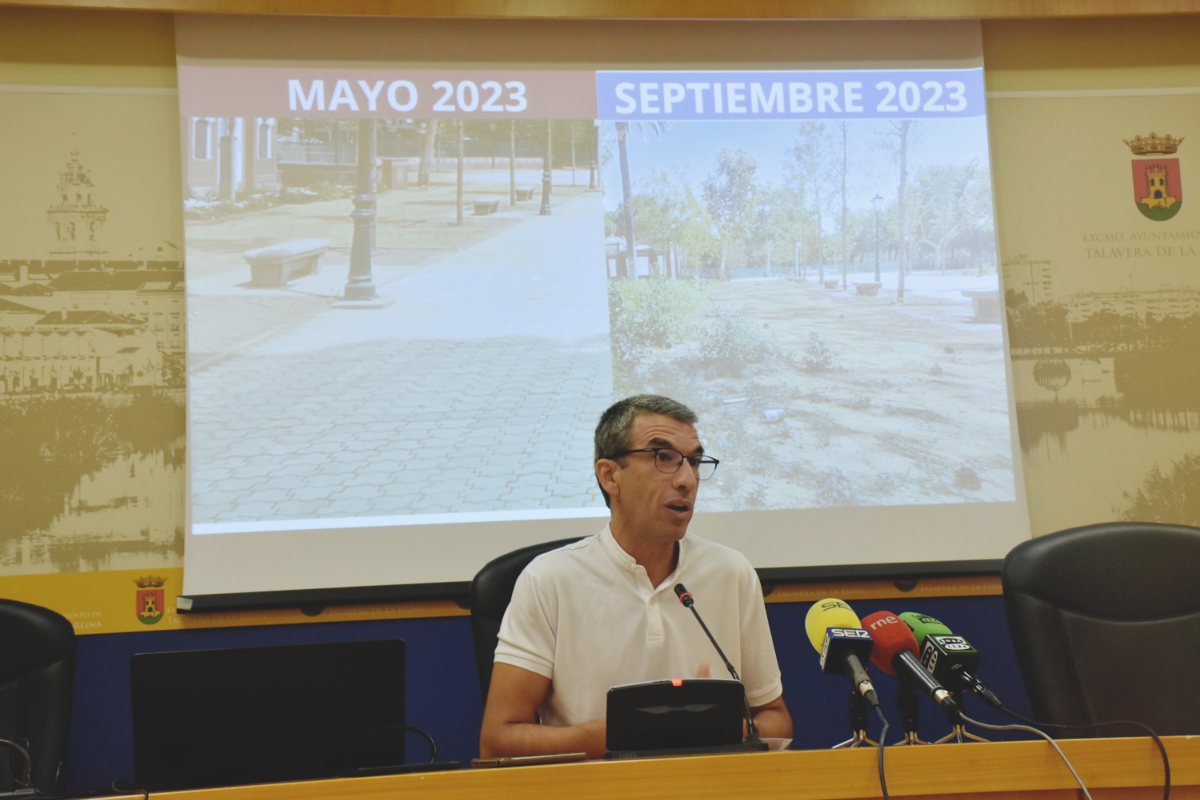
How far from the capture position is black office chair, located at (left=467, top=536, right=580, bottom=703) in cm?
224

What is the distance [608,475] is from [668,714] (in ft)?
2.33

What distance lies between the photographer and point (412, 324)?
3.15 metres

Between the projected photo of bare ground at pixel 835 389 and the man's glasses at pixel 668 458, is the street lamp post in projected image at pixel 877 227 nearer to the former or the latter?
the projected photo of bare ground at pixel 835 389

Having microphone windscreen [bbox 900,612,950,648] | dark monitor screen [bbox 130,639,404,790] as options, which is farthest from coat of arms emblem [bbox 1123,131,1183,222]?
dark monitor screen [bbox 130,639,404,790]

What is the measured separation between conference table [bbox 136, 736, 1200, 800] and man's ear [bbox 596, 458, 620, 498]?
0.84 metres

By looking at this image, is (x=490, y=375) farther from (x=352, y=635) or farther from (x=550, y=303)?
(x=352, y=635)

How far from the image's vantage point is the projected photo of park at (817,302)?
321 centimetres

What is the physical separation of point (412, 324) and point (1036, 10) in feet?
7.53

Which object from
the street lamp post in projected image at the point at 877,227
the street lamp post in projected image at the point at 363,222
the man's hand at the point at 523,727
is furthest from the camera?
Result: the street lamp post in projected image at the point at 877,227

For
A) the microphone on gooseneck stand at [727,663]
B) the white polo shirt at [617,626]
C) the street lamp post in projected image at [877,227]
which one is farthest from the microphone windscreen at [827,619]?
the street lamp post in projected image at [877,227]

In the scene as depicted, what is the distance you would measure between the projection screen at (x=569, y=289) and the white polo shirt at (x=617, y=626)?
956 mm

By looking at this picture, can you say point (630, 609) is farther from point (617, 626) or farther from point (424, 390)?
point (424, 390)

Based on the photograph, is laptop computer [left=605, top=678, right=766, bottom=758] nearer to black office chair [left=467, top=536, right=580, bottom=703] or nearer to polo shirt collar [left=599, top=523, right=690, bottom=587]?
polo shirt collar [left=599, top=523, right=690, bottom=587]

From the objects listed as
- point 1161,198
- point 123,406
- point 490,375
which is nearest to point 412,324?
point 490,375
